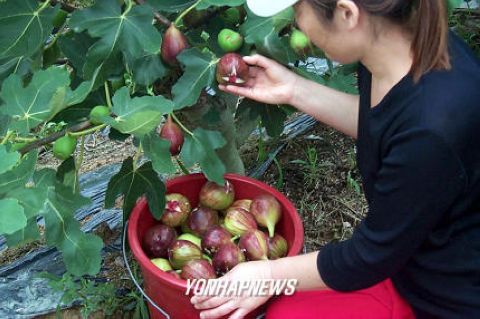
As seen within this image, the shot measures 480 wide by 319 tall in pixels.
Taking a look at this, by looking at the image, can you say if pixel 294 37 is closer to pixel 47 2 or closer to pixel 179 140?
pixel 179 140

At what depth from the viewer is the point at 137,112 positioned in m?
1.17

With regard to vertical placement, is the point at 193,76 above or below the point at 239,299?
above

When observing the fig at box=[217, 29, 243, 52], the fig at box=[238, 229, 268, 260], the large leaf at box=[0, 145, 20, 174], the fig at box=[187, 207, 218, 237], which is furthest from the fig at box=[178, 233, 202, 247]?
the large leaf at box=[0, 145, 20, 174]

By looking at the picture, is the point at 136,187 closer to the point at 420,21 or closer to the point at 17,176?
the point at 17,176

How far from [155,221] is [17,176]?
45cm

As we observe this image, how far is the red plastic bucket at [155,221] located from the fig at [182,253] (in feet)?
0.19

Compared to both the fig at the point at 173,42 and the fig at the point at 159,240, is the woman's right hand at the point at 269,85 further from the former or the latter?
the fig at the point at 159,240

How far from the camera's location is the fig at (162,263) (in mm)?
1394

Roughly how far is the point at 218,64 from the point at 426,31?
1.47ft

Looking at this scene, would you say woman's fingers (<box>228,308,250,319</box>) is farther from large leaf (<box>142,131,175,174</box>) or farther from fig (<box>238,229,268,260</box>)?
large leaf (<box>142,131,175,174</box>)

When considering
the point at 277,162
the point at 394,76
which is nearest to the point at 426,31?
the point at 394,76

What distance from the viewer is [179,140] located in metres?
1.37

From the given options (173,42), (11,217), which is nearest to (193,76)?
(173,42)

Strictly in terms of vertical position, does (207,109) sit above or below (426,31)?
below
